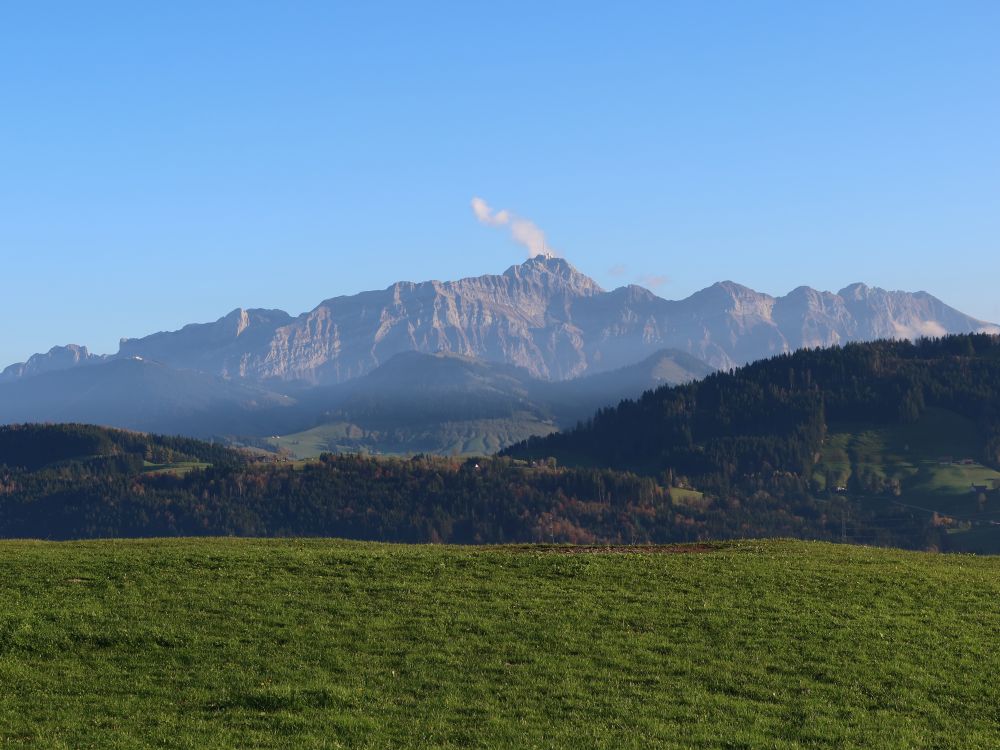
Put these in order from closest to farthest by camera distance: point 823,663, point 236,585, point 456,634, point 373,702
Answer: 1. point 373,702
2. point 823,663
3. point 456,634
4. point 236,585

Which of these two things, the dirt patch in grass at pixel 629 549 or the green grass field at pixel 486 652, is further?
the dirt patch in grass at pixel 629 549

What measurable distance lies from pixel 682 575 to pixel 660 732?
2118 cm

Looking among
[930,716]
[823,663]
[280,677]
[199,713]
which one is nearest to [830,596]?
[823,663]

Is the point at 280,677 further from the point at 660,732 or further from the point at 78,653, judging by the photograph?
the point at 660,732

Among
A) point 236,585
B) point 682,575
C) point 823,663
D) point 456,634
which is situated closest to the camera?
point 823,663

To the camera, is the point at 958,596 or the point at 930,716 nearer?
the point at 930,716

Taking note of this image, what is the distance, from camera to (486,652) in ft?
130

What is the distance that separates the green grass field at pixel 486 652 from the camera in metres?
32.3

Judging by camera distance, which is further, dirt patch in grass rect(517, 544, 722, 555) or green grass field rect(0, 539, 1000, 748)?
dirt patch in grass rect(517, 544, 722, 555)

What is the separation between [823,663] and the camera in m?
39.0

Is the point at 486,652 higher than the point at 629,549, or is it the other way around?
the point at 629,549

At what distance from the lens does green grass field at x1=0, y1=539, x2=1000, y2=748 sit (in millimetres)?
32344

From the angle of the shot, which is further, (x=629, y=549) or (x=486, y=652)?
(x=629, y=549)

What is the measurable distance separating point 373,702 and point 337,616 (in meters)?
9.99
